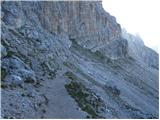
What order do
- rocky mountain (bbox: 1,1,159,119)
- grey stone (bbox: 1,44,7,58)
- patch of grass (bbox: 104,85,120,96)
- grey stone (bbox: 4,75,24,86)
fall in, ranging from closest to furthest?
rocky mountain (bbox: 1,1,159,119) < grey stone (bbox: 4,75,24,86) < grey stone (bbox: 1,44,7,58) < patch of grass (bbox: 104,85,120,96)

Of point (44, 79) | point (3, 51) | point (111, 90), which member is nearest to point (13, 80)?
point (3, 51)

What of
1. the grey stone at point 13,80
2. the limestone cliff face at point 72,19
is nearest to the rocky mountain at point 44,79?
the grey stone at point 13,80

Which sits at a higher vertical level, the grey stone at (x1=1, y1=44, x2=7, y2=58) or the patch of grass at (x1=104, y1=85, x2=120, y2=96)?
the grey stone at (x1=1, y1=44, x2=7, y2=58)

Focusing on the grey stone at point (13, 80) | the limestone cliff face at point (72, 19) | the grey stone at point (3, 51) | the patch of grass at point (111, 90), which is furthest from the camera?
the limestone cliff face at point (72, 19)

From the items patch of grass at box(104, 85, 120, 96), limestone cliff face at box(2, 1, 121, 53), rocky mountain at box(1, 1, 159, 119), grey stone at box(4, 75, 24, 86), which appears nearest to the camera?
rocky mountain at box(1, 1, 159, 119)

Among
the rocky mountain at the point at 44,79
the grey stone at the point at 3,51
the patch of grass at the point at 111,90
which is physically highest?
the grey stone at the point at 3,51

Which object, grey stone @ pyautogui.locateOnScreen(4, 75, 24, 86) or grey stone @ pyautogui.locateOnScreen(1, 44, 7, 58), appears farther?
grey stone @ pyautogui.locateOnScreen(1, 44, 7, 58)

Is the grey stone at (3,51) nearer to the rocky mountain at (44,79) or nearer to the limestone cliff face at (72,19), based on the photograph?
the rocky mountain at (44,79)

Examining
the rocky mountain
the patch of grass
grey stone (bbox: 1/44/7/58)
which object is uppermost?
grey stone (bbox: 1/44/7/58)

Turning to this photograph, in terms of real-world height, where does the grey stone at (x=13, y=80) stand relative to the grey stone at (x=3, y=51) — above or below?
below

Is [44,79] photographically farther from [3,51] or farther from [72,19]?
[72,19]

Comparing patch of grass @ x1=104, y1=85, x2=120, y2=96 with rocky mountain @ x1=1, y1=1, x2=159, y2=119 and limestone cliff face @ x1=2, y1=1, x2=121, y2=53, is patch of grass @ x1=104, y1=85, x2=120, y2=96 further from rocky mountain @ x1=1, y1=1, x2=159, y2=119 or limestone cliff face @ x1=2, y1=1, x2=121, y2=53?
limestone cliff face @ x1=2, y1=1, x2=121, y2=53

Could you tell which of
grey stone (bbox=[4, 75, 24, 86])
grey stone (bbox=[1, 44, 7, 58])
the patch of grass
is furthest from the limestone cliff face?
grey stone (bbox=[4, 75, 24, 86])

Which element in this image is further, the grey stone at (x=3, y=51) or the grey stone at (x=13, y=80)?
the grey stone at (x=3, y=51)
